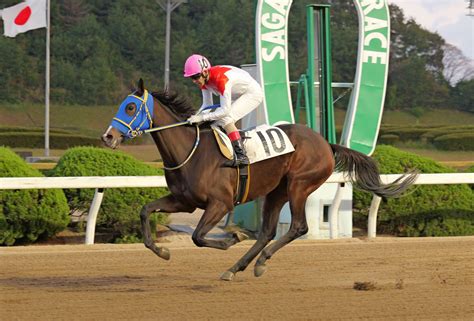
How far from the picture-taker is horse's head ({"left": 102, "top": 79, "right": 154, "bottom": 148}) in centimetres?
555

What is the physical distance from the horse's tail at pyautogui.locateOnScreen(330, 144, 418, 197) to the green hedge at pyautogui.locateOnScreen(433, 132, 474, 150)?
26.6m

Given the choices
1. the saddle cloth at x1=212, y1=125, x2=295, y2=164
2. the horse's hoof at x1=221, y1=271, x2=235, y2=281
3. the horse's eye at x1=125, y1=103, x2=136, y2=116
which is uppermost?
the horse's eye at x1=125, y1=103, x2=136, y2=116

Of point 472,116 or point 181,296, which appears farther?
point 472,116

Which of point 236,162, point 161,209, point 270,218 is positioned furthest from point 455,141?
point 161,209

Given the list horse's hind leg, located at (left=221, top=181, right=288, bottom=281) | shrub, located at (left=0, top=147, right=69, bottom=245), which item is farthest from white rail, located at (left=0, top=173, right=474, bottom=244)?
horse's hind leg, located at (left=221, top=181, right=288, bottom=281)

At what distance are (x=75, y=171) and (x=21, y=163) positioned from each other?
48 cm

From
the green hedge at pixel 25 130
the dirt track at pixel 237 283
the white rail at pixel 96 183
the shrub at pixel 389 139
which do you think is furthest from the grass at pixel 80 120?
the dirt track at pixel 237 283

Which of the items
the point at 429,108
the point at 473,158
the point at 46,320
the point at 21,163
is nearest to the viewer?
the point at 46,320

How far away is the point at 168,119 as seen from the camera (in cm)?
588

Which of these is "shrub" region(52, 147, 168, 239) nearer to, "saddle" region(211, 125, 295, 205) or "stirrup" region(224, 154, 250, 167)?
"saddle" region(211, 125, 295, 205)

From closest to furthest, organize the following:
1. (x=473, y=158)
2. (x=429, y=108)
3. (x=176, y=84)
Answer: (x=473, y=158), (x=176, y=84), (x=429, y=108)

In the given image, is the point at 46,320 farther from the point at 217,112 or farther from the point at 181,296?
the point at 217,112

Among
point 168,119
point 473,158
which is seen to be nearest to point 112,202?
point 168,119

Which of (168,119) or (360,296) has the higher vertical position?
(168,119)
